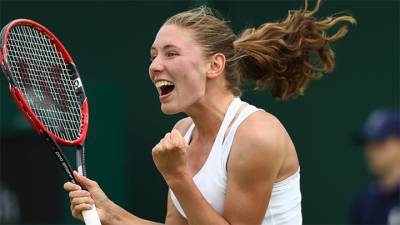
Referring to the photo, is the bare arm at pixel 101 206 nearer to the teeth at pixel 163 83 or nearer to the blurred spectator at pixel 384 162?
the teeth at pixel 163 83

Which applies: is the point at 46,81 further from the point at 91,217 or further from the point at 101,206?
the point at 91,217

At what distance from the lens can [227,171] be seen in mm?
3637

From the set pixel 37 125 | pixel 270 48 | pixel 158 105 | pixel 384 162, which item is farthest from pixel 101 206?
pixel 158 105

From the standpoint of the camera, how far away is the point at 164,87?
3.79 metres

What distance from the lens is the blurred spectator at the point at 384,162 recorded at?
172 inches

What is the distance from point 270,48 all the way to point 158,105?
283 cm

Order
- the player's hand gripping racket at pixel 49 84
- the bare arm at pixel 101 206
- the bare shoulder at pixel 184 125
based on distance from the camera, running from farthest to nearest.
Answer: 1. the bare shoulder at pixel 184 125
2. the player's hand gripping racket at pixel 49 84
3. the bare arm at pixel 101 206

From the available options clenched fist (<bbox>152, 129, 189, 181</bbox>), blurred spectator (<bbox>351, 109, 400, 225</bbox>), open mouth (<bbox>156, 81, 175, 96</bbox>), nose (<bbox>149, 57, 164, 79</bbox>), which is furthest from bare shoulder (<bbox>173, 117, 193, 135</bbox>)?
blurred spectator (<bbox>351, 109, 400, 225</bbox>)

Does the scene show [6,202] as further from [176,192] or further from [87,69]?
[176,192]

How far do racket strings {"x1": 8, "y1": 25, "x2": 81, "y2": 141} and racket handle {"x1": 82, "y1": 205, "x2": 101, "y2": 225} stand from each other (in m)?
0.44

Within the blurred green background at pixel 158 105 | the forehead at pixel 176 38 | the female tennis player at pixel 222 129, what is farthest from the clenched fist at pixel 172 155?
the blurred green background at pixel 158 105

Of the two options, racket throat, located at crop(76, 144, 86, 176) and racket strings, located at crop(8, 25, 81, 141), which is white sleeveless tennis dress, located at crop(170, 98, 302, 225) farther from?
racket strings, located at crop(8, 25, 81, 141)

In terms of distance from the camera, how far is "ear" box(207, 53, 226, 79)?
3.80m

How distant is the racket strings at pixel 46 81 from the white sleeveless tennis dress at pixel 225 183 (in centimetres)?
58
